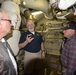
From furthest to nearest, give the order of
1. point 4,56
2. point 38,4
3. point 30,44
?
point 38,4 → point 30,44 → point 4,56

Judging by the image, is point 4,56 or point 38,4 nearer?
point 4,56

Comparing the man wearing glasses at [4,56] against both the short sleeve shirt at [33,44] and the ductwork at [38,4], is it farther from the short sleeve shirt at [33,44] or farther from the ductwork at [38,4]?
the ductwork at [38,4]

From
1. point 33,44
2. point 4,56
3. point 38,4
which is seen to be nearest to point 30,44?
point 33,44

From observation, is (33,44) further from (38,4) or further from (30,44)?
(38,4)

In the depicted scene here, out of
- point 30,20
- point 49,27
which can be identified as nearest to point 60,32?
point 49,27

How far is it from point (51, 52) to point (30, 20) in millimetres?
1071

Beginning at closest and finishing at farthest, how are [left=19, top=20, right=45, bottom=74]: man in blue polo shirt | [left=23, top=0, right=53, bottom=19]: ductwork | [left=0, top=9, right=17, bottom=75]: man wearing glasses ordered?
1. [left=0, top=9, right=17, bottom=75]: man wearing glasses
2. [left=19, top=20, right=45, bottom=74]: man in blue polo shirt
3. [left=23, top=0, right=53, bottom=19]: ductwork

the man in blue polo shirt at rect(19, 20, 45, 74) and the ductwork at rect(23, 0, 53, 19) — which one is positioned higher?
the ductwork at rect(23, 0, 53, 19)

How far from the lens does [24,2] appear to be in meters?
3.12

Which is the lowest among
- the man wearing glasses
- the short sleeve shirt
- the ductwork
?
the short sleeve shirt

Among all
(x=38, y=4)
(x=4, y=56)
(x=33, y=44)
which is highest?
(x=38, y=4)

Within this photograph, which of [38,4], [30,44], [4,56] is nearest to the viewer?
[4,56]

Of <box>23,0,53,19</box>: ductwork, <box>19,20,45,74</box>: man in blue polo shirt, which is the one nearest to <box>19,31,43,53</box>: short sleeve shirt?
<box>19,20,45,74</box>: man in blue polo shirt

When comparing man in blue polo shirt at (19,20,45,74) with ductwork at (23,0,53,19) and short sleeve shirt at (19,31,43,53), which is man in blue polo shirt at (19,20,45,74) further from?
ductwork at (23,0,53,19)
